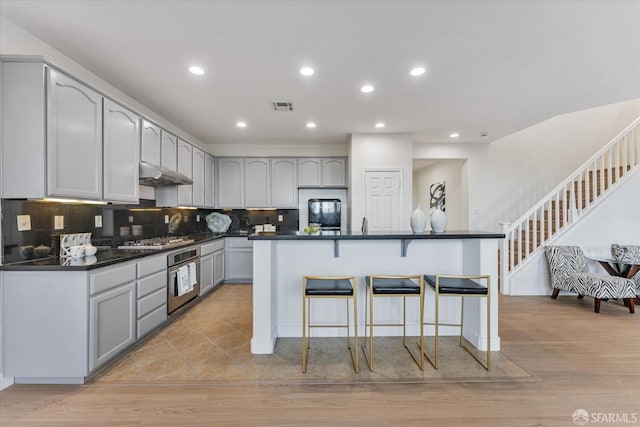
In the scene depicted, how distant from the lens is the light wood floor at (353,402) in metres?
1.70

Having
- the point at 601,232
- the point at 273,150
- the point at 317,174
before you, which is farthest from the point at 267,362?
the point at 601,232

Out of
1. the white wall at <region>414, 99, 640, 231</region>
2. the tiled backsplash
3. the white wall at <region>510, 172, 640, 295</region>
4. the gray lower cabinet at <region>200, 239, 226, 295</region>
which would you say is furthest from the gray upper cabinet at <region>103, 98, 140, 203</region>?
the white wall at <region>414, 99, 640, 231</region>

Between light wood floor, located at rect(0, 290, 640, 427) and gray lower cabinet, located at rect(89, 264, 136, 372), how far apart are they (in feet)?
0.85

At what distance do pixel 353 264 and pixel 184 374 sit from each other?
5.68 ft

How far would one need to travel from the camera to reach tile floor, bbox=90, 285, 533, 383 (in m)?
2.13

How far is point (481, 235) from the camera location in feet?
8.16

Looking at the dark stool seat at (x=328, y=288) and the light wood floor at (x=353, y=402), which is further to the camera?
the dark stool seat at (x=328, y=288)

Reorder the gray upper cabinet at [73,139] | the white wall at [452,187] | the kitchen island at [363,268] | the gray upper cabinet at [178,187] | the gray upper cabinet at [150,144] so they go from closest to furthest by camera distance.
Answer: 1. the gray upper cabinet at [73,139]
2. the kitchen island at [363,268]
3. the gray upper cabinet at [150,144]
4. the gray upper cabinet at [178,187]
5. the white wall at [452,187]

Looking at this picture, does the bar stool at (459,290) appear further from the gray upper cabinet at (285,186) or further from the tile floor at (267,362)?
the gray upper cabinet at (285,186)

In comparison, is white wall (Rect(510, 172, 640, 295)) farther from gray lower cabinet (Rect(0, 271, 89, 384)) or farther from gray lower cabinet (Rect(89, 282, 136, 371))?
gray lower cabinet (Rect(0, 271, 89, 384))

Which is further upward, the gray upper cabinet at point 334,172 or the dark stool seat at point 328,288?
the gray upper cabinet at point 334,172

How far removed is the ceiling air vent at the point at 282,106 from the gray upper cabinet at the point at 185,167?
5.16ft

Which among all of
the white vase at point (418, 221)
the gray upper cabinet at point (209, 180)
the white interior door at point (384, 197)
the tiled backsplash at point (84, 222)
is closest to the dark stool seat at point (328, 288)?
the white vase at point (418, 221)

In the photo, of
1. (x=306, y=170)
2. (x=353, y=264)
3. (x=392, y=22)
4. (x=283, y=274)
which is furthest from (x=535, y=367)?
(x=306, y=170)
